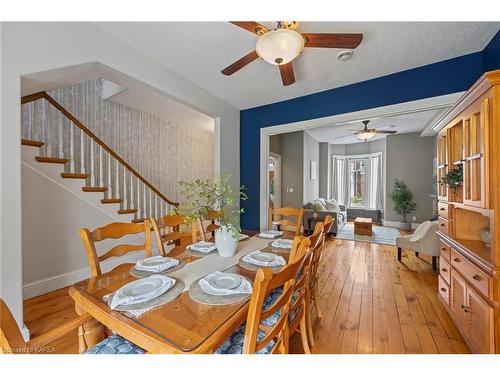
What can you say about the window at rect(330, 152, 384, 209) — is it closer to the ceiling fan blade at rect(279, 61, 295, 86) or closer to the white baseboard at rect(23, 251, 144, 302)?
the ceiling fan blade at rect(279, 61, 295, 86)

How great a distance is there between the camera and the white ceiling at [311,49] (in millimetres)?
1745

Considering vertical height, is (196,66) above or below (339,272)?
above

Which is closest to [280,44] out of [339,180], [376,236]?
[376,236]

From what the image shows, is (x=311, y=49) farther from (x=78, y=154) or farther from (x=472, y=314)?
(x=78, y=154)

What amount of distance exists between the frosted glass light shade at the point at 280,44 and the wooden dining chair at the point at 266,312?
1.28 meters

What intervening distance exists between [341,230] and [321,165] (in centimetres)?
271

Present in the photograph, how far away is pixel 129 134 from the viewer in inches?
161

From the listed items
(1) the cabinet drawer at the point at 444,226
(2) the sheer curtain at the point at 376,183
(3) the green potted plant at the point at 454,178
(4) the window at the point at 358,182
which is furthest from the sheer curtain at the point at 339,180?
(3) the green potted plant at the point at 454,178

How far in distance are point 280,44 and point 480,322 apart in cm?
226

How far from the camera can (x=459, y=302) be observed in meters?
1.69
